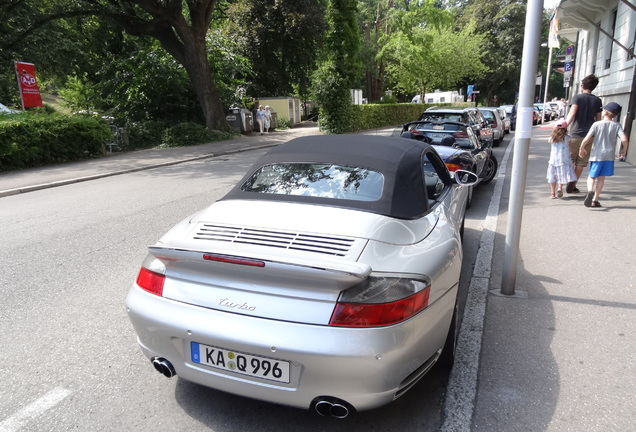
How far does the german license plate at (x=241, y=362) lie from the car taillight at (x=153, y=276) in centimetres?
42

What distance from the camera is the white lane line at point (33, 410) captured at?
8.29 ft

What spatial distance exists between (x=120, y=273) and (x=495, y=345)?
12.4 ft

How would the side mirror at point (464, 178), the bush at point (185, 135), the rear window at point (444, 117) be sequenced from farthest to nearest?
the bush at point (185, 135) → the rear window at point (444, 117) → the side mirror at point (464, 178)

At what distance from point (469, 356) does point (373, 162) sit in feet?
4.98

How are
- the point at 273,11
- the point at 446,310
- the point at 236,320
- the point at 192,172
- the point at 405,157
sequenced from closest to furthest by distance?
1. the point at 236,320
2. the point at 446,310
3. the point at 405,157
4. the point at 192,172
5. the point at 273,11

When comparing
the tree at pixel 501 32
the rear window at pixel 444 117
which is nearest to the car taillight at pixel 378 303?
the rear window at pixel 444 117

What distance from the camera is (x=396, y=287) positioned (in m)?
2.25

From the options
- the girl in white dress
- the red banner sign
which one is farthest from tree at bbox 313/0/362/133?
the girl in white dress

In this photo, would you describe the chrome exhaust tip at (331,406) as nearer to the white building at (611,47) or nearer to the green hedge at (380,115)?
the white building at (611,47)

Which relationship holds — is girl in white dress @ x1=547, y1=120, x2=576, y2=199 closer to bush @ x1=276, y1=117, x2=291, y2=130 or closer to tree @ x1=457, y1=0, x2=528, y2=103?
bush @ x1=276, y1=117, x2=291, y2=130

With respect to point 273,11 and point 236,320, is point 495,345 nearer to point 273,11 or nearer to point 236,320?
point 236,320

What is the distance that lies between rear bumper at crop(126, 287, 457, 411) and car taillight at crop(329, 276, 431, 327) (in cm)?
4

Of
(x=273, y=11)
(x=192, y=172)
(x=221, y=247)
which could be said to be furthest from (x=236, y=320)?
(x=273, y=11)

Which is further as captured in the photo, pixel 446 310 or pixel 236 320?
pixel 446 310
